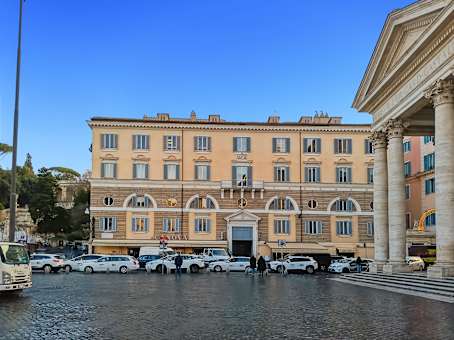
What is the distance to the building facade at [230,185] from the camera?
55.7 meters

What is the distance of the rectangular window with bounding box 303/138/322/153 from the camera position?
57438 mm

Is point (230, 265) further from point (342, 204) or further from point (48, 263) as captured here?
point (342, 204)

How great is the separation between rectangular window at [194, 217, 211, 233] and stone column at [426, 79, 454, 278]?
3364 cm

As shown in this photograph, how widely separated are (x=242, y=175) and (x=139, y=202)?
10023 millimetres

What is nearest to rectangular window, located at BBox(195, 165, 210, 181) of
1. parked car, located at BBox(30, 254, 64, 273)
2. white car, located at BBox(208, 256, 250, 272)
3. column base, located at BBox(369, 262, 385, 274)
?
white car, located at BBox(208, 256, 250, 272)

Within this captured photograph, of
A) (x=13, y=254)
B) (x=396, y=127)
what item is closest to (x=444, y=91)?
(x=396, y=127)

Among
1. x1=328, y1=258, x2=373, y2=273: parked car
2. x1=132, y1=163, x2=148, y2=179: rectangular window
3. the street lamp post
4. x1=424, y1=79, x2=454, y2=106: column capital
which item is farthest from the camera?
x1=132, y1=163, x2=148, y2=179: rectangular window

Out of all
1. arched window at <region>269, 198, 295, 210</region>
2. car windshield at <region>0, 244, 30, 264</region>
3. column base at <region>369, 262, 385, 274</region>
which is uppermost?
arched window at <region>269, 198, 295, 210</region>

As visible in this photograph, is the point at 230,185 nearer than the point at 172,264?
No

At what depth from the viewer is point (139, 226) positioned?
55.6 m

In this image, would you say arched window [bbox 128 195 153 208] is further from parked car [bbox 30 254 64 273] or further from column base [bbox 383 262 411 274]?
column base [bbox 383 262 411 274]

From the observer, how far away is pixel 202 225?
56.3 metres

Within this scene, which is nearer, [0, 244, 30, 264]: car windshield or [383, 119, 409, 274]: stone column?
[0, 244, 30, 264]: car windshield

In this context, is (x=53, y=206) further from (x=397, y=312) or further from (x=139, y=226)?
(x=397, y=312)
